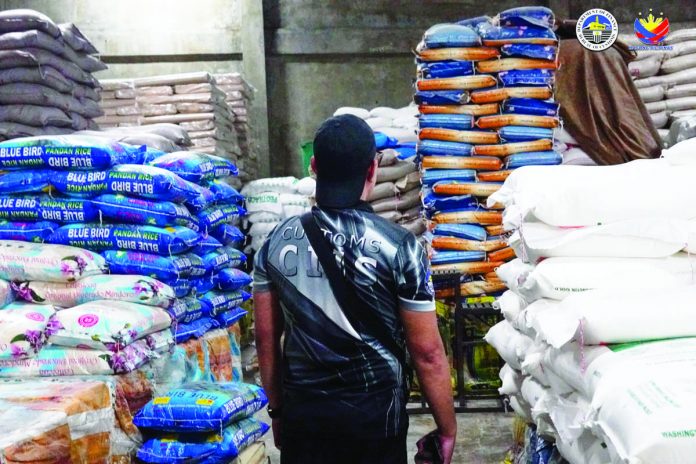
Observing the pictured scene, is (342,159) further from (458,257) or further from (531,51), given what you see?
(531,51)

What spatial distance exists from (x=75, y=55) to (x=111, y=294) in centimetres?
262

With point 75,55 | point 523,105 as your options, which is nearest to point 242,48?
point 75,55

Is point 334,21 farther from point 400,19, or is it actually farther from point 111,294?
point 111,294

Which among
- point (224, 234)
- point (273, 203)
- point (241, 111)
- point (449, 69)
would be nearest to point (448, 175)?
point (449, 69)

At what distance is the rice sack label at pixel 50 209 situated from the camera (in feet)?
11.6

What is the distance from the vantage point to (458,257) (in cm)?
561

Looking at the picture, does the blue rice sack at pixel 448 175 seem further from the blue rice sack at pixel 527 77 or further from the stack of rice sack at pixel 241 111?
the stack of rice sack at pixel 241 111

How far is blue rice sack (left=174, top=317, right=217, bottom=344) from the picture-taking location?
12.6ft

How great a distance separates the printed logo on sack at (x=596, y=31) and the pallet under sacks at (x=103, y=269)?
3.41 meters

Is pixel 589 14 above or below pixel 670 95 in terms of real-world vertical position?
above

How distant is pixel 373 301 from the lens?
2.07 m

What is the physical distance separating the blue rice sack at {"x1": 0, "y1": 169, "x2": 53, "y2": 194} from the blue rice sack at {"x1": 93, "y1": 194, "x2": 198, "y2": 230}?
25cm

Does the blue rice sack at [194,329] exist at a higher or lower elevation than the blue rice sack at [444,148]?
lower

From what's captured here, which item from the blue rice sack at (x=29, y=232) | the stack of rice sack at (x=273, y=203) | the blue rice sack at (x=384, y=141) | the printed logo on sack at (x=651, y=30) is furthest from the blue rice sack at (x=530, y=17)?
the blue rice sack at (x=29, y=232)
